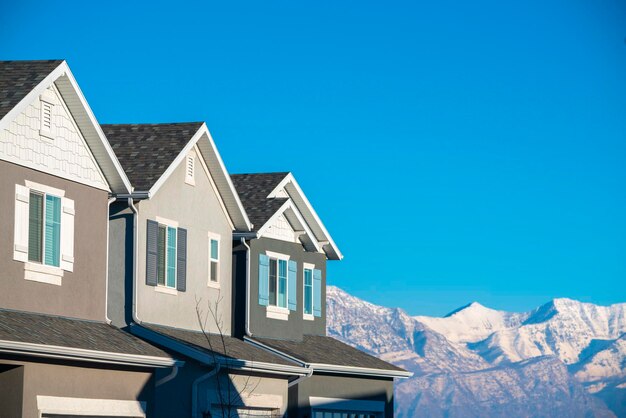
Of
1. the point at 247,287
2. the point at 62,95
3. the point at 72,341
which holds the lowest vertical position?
the point at 72,341

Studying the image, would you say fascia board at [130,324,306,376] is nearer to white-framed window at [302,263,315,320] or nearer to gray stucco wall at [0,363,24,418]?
gray stucco wall at [0,363,24,418]

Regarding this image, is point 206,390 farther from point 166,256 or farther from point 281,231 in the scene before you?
point 281,231

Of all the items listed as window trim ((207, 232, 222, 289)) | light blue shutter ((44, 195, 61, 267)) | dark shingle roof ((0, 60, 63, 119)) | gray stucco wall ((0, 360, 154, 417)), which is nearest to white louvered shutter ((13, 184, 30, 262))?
light blue shutter ((44, 195, 61, 267))

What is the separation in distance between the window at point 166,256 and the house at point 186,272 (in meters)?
0.03

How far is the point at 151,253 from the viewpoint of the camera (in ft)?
109

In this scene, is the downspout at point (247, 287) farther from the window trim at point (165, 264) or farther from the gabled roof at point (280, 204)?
the window trim at point (165, 264)

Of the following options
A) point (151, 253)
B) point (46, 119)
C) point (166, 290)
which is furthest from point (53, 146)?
point (166, 290)

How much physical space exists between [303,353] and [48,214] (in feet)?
37.4

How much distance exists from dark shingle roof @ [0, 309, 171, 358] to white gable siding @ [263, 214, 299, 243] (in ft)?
30.3

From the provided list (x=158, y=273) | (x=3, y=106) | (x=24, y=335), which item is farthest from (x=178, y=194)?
(x=24, y=335)

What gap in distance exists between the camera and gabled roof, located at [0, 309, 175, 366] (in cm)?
2511

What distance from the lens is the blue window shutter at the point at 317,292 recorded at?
4344 cm

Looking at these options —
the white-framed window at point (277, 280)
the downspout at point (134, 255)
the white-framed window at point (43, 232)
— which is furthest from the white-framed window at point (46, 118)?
the white-framed window at point (277, 280)

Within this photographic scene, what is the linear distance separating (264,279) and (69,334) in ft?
39.9
